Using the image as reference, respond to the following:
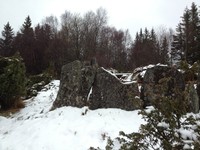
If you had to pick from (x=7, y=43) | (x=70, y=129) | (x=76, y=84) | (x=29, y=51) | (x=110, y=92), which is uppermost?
(x=7, y=43)

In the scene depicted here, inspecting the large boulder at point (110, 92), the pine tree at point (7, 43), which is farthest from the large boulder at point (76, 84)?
the pine tree at point (7, 43)

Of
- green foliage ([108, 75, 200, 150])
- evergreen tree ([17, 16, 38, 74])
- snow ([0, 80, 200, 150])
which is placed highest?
evergreen tree ([17, 16, 38, 74])

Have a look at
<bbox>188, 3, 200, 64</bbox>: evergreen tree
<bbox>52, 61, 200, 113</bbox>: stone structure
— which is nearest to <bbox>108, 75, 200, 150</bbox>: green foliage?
<bbox>52, 61, 200, 113</bbox>: stone structure

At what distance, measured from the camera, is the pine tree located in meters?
34.6

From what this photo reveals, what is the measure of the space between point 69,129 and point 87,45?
2757cm

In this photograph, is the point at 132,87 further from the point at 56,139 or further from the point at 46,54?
the point at 46,54

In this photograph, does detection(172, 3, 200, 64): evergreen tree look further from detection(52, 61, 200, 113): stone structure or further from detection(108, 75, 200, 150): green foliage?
detection(108, 75, 200, 150): green foliage

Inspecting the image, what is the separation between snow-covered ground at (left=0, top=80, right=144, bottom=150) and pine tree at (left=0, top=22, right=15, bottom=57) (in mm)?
25522

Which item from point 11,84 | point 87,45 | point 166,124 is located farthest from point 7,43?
point 166,124

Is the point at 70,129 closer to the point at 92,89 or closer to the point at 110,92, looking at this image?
the point at 110,92

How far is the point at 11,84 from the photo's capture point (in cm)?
1381

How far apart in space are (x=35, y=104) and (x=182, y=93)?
1172 cm

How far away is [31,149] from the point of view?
7.03m

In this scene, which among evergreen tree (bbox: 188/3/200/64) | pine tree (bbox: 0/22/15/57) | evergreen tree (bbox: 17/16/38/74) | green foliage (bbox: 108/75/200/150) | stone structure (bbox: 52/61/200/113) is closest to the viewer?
green foliage (bbox: 108/75/200/150)
